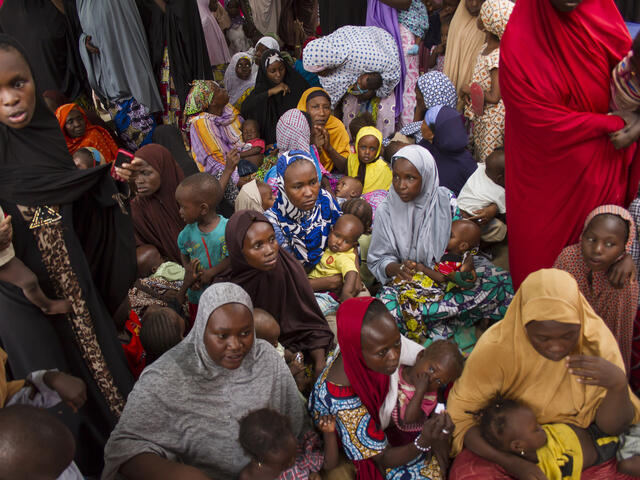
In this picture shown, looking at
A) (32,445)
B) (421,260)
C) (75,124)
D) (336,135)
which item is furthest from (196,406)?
(75,124)

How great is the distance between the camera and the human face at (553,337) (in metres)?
1.91

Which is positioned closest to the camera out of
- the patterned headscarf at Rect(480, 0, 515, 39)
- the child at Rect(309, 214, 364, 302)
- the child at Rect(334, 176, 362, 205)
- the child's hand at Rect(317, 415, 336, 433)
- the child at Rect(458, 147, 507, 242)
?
the child's hand at Rect(317, 415, 336, 433)

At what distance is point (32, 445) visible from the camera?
1.42 meters

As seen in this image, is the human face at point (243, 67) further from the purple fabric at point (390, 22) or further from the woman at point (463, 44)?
the woman at point (463, 44)

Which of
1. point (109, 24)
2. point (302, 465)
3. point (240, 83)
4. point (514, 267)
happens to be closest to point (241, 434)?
point (302, 465)

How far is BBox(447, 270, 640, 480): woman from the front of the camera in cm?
194

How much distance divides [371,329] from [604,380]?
98 cm

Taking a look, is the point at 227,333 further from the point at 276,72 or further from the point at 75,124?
the point at 276,72

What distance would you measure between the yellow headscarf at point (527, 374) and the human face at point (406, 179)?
1.22 m

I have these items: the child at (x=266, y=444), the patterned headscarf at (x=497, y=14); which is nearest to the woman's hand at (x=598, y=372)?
the child at (x=266, y=444)

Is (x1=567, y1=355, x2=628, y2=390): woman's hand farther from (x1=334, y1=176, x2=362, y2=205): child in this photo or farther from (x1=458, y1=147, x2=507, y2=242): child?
(x1=334, y1=176, x2=362, y2=205): child

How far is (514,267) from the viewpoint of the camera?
3.12m

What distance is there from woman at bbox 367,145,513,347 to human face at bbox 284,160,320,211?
53 centimetres

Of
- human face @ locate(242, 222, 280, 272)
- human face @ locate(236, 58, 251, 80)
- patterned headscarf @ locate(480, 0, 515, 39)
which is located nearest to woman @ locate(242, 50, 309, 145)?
human face @ locate(236, 58, 251, 80)
